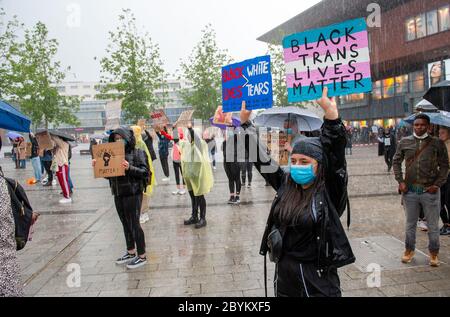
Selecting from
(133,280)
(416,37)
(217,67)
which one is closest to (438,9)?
(416,37)

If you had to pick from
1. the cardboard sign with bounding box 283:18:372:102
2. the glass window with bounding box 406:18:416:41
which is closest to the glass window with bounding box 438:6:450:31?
the glass window with bounding box 406:18:416:41

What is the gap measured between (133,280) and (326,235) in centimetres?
297

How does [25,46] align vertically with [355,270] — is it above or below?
above

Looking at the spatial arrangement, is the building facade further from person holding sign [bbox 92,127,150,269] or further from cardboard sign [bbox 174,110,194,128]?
person holding sign [bbox 92,127,150,269]

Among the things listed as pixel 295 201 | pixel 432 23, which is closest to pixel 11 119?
pixel 295 201

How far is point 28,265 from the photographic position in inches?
208

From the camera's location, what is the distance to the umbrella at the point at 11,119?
319 cm

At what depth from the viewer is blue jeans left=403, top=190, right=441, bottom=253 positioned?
15.2 feet

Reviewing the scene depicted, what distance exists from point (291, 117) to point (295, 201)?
2.47m

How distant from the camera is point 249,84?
15.1 ft

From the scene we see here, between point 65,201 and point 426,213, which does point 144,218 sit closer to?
point 65,201
